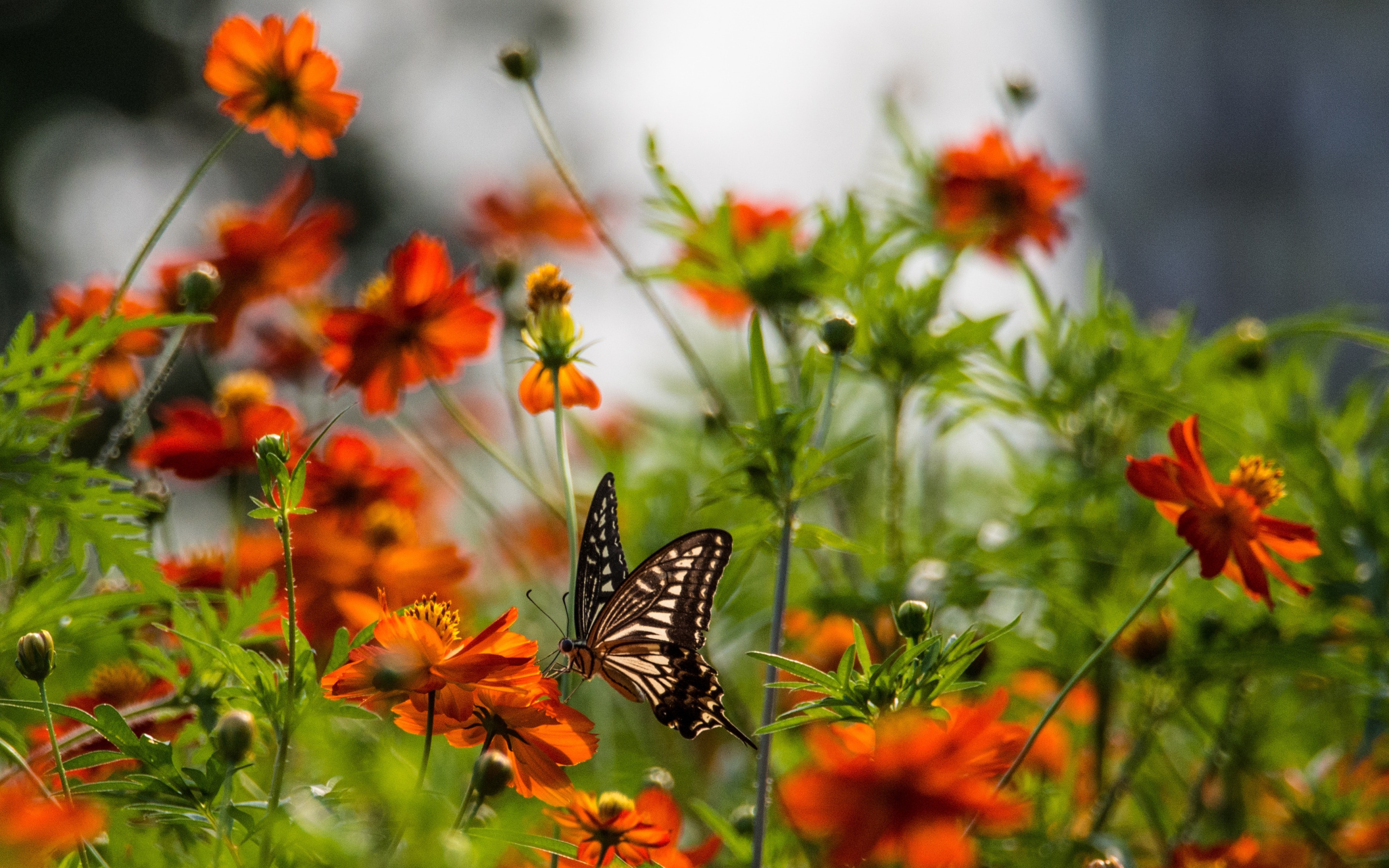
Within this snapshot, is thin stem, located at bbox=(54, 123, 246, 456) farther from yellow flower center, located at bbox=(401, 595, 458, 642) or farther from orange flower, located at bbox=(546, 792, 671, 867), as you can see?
orange flower, located at bbox=(546, 792, 671, 867)

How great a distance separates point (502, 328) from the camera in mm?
1153

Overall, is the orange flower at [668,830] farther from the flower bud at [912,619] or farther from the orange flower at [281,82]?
the orange flower at [281,82]

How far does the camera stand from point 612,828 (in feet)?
1.69

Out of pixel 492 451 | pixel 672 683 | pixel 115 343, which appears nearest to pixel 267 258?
pixel 115 343

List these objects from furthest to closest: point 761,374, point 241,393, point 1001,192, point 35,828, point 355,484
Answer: point 1001,192 < point 241,393 < point 355,484 < point 761,374 < point 35,828

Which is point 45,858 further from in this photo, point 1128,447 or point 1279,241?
point 1279,241

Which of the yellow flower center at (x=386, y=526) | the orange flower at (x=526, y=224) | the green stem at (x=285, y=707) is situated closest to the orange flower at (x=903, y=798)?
the green stem at (x=285, y=707)

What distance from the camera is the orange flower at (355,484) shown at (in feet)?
2.83

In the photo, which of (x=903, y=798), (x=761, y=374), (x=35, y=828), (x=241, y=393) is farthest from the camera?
(x=241, y=393)

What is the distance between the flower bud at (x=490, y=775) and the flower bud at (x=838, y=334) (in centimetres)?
29

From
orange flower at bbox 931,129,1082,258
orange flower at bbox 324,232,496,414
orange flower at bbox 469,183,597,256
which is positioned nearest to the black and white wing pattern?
orange flower at bbox 324,232,496,414

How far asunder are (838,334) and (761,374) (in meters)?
0.05

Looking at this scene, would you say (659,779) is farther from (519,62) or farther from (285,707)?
(519,62)

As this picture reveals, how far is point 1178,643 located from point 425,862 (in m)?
0.67
